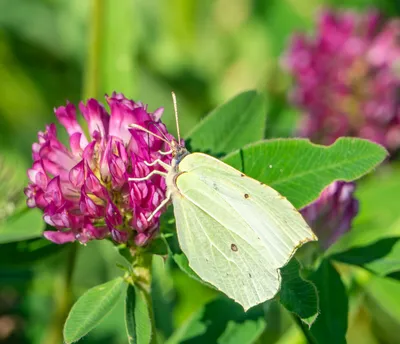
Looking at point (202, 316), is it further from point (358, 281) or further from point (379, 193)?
point (379, 193)

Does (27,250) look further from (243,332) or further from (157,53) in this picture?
(157,53)

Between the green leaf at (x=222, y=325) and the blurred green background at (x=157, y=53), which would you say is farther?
the blurred green background at (x=157, y=53)

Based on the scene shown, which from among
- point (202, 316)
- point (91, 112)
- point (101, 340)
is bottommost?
point (101, 340)

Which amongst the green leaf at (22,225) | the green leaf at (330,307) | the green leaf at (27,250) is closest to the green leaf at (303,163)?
the green leaf at (330,307)

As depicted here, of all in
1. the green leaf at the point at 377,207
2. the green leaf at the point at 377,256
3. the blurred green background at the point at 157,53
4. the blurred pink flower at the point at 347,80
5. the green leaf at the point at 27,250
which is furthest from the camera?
the blurred green background at the point at 157,53

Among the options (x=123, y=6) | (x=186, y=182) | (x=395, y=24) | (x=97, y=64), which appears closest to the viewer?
(x=186, y=182)

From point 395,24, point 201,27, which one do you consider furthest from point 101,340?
point 201,27

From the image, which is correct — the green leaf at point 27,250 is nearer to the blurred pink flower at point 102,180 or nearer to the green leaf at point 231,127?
the blurred pink flower at point 102,180

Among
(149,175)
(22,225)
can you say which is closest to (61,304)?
(22,225)
